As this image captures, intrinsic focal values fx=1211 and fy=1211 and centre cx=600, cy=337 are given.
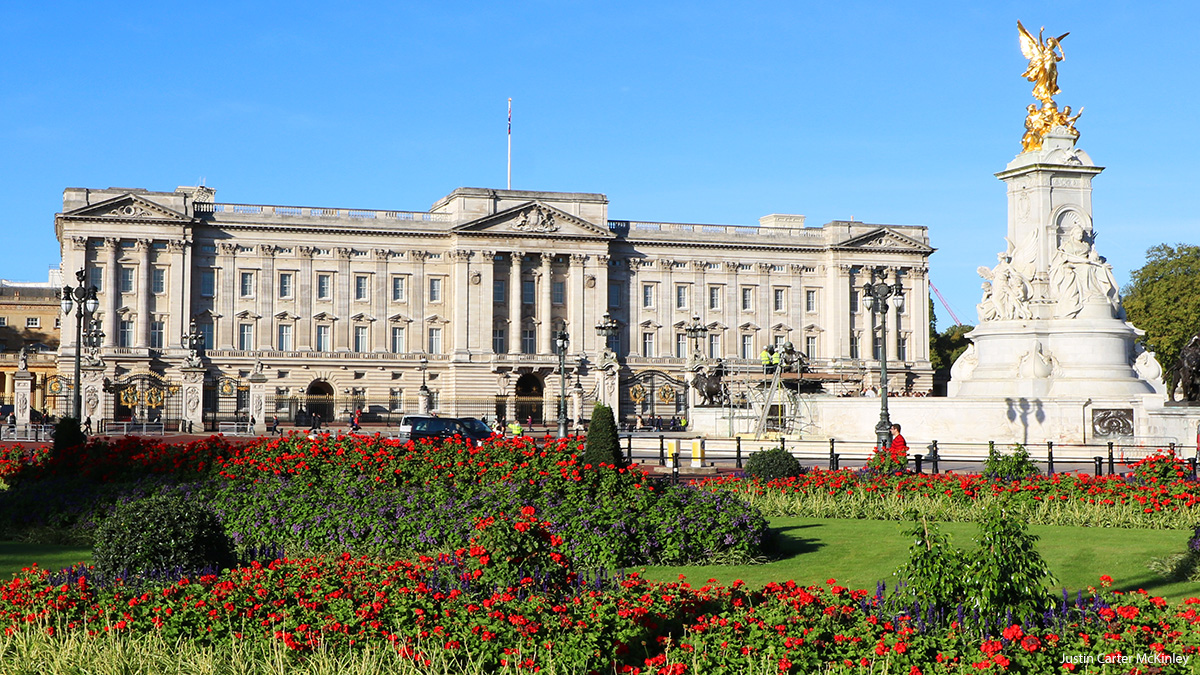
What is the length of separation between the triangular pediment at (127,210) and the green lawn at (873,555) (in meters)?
67.5

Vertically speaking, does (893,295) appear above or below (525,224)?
below

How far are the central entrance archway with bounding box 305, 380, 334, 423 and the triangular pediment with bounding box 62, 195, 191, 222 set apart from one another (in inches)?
580

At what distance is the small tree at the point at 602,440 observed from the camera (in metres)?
19.9

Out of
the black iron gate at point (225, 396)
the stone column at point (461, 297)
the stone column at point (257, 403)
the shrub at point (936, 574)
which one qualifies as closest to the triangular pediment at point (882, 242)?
the stone column at point (461, 297)

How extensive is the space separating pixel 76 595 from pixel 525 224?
3020 inches

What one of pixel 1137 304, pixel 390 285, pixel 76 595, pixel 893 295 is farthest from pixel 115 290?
pixel 76 595

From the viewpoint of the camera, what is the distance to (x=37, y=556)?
13.8 metres

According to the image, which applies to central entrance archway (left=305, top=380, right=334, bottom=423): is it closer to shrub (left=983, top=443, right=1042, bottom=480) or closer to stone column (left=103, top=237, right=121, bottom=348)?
stone column (left=103, top=237, right=121, bottom=348)

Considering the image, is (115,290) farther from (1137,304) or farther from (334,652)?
(334,652)

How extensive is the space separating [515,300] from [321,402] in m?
15.1

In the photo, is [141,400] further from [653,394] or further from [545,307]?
[653,394]

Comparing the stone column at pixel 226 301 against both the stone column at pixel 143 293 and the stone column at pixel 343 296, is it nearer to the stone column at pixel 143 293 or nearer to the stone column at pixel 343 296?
the stone column at pixel 143 293

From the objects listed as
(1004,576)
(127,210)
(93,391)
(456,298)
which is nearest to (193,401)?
(93,391)

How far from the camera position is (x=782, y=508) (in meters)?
17.6
